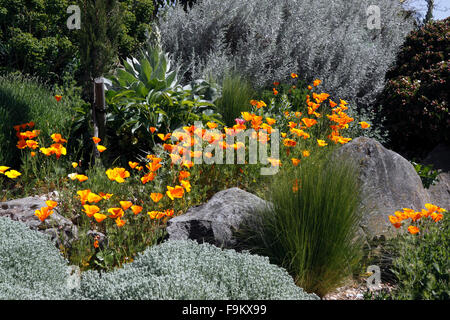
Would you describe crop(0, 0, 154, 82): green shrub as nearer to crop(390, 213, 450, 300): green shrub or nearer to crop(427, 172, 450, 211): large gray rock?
crop(427, 172, 450, 211): large gray rock

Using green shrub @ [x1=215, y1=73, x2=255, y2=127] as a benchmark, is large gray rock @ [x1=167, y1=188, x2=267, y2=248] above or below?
below

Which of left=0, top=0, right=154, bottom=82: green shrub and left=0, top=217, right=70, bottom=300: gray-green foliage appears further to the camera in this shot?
left=0, top=0, right=154, bottom=82: green shrub

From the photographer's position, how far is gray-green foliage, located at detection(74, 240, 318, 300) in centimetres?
222

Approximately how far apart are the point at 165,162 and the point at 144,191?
350 mm

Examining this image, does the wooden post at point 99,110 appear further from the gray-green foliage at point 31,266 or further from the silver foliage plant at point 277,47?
the silver foliage plant at point 277,47

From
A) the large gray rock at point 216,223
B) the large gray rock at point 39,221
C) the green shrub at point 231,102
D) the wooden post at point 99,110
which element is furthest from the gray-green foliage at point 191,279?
the green shrub at point 231,102

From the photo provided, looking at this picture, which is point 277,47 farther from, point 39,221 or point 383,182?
point 39,221

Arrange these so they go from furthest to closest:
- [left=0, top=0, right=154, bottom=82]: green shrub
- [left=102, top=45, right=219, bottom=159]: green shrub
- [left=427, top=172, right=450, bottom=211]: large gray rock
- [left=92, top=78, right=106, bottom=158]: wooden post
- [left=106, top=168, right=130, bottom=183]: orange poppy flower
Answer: [left=0, top=0, right=154, bottom=82]: green shrub → [left=427, top=172, right=450, bottom=211]: large gray rock → [left=102, top=45, right=219, bottom=159]: green shrub → [left=92, top=78, right=106, bottom=158]: wooden post → [left=106, top=168, right=130, bottom=183]: orange poppy flower

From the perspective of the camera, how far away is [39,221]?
3420 mm

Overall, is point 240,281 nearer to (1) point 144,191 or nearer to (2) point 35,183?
(1) point 144,191

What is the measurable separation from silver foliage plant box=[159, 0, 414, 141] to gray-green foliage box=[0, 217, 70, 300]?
14.1ft

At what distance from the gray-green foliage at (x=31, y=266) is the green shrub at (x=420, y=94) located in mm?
4814

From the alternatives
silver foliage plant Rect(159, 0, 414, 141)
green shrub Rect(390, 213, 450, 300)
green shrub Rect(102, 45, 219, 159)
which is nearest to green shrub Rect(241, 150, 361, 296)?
green shrub Rect(390, 213, 450, 300)

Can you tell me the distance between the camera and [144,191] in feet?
12.8
